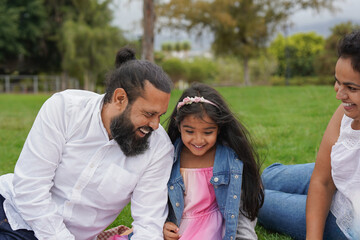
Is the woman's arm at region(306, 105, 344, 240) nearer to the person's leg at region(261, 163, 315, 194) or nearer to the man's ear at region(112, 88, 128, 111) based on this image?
the person's leg at region(261, 163, 315, 194)

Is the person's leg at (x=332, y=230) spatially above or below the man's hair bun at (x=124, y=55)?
below

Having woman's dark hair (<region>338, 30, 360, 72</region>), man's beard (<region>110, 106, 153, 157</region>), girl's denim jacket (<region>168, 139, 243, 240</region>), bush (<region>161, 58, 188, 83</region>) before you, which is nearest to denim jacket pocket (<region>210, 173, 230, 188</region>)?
girl's denim jacket (<region>168, 139, 243, 240</region>)

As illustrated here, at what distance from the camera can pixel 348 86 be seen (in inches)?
91.3

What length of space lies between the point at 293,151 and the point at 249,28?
71.8 feet

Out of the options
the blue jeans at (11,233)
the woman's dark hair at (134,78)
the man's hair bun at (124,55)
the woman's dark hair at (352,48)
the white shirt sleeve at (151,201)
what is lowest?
the blue jeans at (11,233)

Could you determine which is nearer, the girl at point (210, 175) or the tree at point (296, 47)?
the girl at point (210, 175)

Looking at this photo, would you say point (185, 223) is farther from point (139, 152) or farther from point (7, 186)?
point (7, 186)

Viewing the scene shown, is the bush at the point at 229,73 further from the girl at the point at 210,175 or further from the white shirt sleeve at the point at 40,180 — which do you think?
the white shirt sleeve at the point at 40,180

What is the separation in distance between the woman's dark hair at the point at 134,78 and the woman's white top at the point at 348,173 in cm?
108

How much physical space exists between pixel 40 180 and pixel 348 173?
1783mm

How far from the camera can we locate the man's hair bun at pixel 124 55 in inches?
106

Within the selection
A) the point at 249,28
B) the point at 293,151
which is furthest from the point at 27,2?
the point at 293,151

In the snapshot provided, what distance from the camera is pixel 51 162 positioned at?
7.84 ft

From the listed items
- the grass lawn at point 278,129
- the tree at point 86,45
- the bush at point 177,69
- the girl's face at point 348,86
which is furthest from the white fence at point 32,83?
the girl's face at point 348,86
